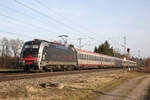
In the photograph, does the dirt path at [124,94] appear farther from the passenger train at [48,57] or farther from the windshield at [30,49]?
the windshield at [30,49]

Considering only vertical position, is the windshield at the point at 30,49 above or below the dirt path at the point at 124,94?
above

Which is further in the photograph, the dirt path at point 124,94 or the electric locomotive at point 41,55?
the electric locomotive at point 41,55

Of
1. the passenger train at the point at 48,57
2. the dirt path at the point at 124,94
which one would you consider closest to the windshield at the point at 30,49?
the passenger train at the point at 48,57

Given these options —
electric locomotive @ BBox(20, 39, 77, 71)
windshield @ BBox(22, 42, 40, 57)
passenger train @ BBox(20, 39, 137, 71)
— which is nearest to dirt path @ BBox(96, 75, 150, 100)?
electric locomotive @ BBox(20, 39, 77, 71)

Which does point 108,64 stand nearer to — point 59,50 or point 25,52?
point 59,50

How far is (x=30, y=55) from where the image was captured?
878 inches

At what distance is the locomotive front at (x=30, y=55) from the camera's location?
21922 millimetres

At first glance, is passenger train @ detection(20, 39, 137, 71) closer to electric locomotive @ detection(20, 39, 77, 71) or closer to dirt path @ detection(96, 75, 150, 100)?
electric locomotive @ detection(20, 39, 77, 71)

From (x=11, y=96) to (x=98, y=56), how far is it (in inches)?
1549

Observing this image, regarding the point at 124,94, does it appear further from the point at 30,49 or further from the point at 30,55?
the point at 30,49

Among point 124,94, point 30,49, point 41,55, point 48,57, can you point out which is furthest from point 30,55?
point 124,94

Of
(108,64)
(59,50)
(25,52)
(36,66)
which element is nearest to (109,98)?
(36,66)

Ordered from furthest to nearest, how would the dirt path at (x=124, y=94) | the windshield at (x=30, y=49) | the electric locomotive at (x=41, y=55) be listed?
the windshield at (x=30, y=49)
the electric locomotive at (x=41, y=55)
the dirt path at (x=124, y=94)

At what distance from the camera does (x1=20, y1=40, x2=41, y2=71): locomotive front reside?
2192 cm
